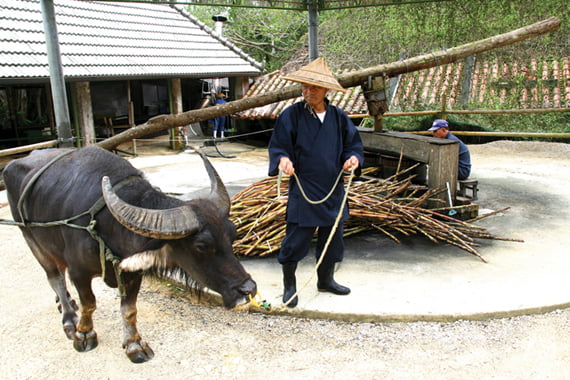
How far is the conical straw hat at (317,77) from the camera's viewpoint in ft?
11.3

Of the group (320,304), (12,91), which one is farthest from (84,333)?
(12,91)

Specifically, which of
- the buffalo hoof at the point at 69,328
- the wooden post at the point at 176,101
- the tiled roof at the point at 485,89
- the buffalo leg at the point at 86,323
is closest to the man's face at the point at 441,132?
the buffalo leg at the point at 86,323

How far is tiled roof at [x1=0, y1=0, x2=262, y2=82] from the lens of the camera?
1013 cm

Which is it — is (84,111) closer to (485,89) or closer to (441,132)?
(441,132)

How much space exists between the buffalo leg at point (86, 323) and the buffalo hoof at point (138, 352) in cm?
34

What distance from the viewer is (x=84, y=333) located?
3273 mm

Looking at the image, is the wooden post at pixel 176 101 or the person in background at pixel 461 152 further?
the wooden post at pixel 176 101

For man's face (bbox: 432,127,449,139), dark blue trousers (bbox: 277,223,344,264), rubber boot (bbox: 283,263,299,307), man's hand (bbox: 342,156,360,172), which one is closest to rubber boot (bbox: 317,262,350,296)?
dark blue trousers (bbox: 277,223,344,264)

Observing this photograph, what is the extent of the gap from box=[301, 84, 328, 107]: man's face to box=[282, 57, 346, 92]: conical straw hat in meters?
0.07

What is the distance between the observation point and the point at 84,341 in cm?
327

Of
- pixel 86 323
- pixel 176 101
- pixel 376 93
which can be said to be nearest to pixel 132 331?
pixel 86 323

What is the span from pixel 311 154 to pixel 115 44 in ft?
35.4

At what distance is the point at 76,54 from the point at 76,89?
826 millimetres

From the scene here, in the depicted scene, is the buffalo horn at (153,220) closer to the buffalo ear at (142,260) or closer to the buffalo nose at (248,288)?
the buffalo ear at (142,260)
